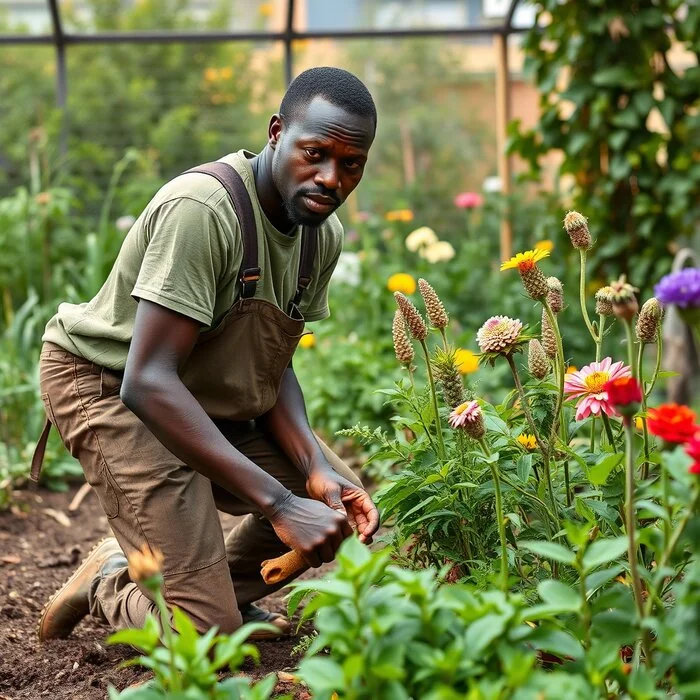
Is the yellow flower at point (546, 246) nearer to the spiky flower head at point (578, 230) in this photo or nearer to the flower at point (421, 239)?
the spiky flower head at point (578, 230)

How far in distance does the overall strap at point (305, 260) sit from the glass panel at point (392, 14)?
4453 mm

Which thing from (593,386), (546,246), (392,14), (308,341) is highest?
(392,14)

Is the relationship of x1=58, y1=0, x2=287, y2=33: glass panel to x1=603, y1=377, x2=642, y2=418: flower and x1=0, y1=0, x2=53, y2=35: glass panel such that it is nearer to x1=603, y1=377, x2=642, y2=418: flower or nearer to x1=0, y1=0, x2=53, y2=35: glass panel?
x1=0, y1=0, x2=53, y2=35: glass panel

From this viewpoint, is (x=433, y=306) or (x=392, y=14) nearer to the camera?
(x=433, y=306)

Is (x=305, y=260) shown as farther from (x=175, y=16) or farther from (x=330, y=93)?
(x=175, y=16)

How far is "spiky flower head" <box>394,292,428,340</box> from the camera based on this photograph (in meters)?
2.27

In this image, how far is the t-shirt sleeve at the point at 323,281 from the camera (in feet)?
9.54

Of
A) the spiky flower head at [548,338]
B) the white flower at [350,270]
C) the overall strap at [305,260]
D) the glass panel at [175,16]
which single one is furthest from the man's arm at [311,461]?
the glass panel at [175,16]

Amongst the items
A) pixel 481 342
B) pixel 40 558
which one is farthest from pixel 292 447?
pixel 40 558

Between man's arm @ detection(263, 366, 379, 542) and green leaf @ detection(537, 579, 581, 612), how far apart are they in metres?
0.88

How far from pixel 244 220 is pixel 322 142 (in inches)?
10.2

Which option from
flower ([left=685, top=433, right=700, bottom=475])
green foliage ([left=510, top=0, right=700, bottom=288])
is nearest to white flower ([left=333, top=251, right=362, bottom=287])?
green foliage ([left=510, top=0, right=700, bottom=288])

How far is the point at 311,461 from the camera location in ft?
9.20

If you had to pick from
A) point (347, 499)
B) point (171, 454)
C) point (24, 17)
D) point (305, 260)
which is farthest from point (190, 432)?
point (24, 17)
